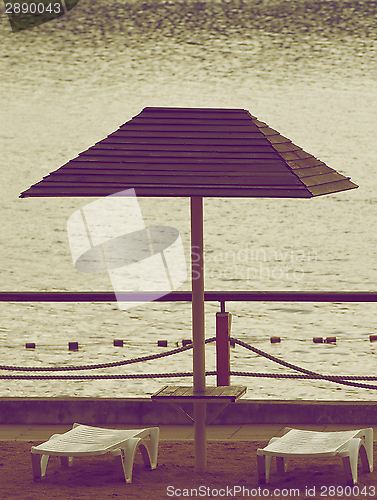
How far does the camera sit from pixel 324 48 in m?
80.8

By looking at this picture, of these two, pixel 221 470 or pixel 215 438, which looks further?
pixel 215 438

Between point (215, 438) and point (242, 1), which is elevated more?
point (215, 438)

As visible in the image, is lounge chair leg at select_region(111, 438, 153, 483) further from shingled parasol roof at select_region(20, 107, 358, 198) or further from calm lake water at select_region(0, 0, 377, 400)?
calm lake water at select_region(0, 0, 377, 400)

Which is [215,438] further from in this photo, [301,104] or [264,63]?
[264,63]

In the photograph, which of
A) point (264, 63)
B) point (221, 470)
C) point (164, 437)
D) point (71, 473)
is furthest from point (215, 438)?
point (264, 63)

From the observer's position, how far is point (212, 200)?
63812 millimetres

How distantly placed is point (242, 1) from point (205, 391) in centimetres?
8639

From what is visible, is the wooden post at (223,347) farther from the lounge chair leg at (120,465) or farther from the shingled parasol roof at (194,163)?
the shingled parasol roof at (194,163)

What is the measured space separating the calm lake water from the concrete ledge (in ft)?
27.0

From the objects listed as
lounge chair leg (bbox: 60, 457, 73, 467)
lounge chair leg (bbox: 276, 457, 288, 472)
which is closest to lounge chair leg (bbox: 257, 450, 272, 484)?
lounge chair leg (bbox: 276, 457, 288, 472)

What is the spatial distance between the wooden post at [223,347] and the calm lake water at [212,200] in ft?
28.4

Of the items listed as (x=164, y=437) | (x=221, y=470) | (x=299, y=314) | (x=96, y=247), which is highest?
(x=221, y=470)

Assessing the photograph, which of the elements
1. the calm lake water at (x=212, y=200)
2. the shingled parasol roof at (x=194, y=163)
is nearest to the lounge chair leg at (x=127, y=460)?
the shingled parasol roof at (x=194, y=163)

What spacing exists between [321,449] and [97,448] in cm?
118
